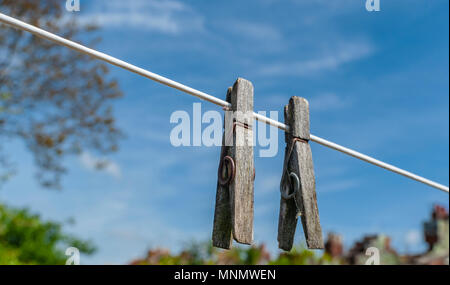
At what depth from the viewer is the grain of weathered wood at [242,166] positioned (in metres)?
1.86

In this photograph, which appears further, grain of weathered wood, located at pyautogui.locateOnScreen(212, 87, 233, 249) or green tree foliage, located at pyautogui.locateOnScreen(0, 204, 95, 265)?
green tree foliage, located at pyautogui.locateOnScreen(0, 204, 95, 265)

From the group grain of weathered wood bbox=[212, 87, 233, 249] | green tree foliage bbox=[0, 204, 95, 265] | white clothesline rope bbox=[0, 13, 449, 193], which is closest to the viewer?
white clothesline rope bbox=[0, 13, 449, 193]

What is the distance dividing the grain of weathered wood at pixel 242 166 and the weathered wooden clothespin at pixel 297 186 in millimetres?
262

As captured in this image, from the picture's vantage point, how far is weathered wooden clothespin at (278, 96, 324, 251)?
2037 mm

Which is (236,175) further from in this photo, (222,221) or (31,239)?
(31,239)

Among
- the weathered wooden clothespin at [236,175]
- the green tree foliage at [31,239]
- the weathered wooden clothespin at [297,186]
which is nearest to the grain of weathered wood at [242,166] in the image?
the weathered wooden clothespin at [236,175]

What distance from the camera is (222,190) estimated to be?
199 centimetres

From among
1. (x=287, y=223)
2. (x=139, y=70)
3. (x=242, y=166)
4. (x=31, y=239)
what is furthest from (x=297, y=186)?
(x=31, y=239)

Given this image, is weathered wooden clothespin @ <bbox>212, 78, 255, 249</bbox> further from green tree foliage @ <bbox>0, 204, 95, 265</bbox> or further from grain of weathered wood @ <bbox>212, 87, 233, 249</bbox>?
green tree foliage @ <bbox>0, 204, 95, 265</bbox>

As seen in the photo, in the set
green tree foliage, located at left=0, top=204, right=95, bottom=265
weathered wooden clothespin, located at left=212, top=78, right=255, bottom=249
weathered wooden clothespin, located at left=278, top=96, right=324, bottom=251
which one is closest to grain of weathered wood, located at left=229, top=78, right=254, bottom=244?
weathered wooden clothespin, located at left=212, top=78, right=255, bottom=249
